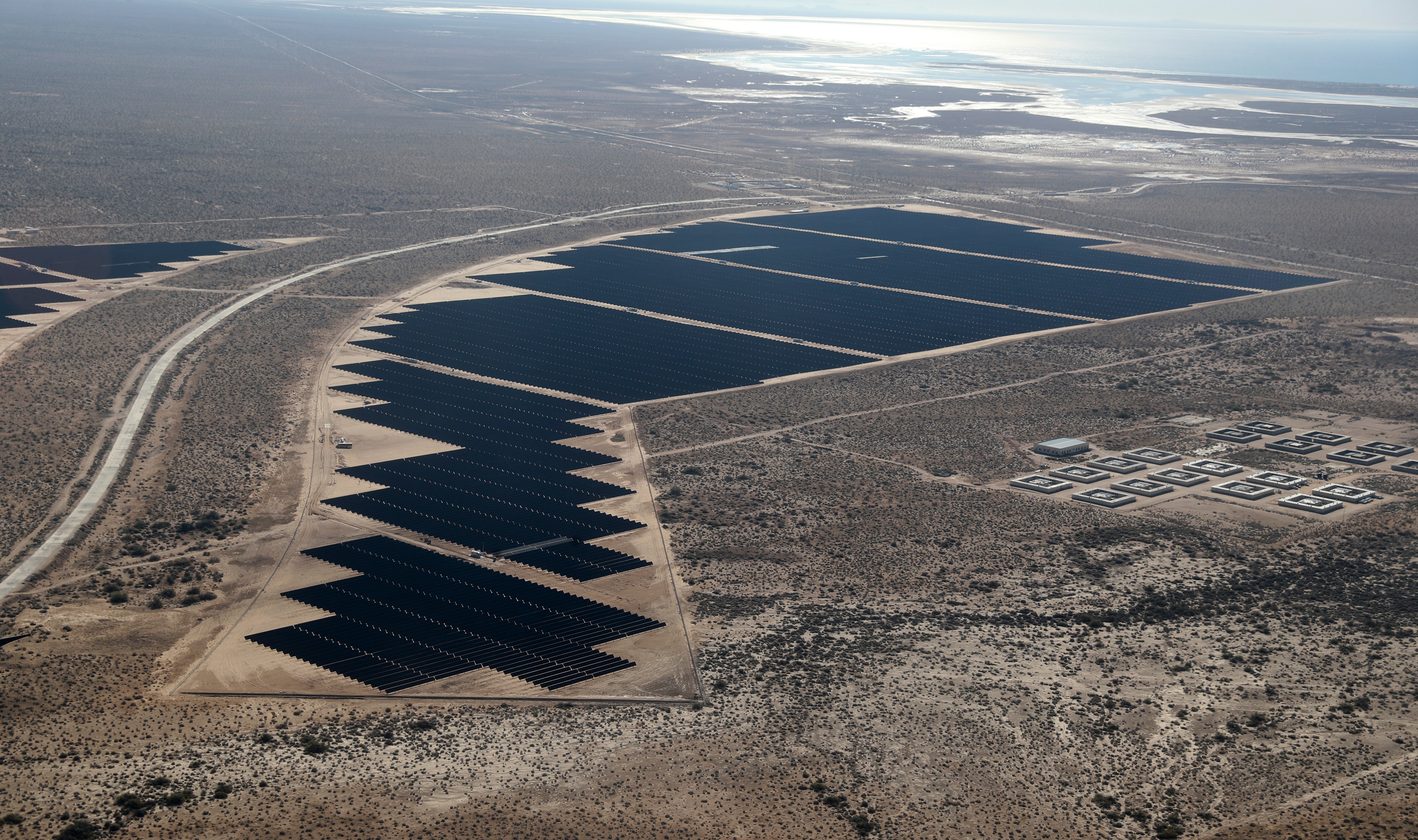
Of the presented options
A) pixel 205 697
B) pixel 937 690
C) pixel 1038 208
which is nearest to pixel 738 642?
pixel 937 690

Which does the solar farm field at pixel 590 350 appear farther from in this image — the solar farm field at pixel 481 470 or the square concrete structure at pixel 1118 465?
the square concrete structure at pixel 1118 465

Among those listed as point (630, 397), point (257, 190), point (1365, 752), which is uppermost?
point (257, 190)

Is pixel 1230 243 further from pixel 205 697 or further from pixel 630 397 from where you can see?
pixel 205 697

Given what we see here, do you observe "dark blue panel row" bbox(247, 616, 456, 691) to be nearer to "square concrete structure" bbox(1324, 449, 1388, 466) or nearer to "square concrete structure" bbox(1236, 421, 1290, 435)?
"square concrete structure" bbox(1324, 449, 1388, 466)

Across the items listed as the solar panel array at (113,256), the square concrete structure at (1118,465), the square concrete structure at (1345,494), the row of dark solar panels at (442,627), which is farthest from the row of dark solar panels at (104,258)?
the square concrete structure at (1345,494)

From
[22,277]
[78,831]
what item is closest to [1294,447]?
[78,831]

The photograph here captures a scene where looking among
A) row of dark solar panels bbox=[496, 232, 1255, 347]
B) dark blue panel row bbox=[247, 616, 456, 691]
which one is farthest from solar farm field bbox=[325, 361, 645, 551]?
row of dark solar panels bbox=[496, 232, 1255, 347]

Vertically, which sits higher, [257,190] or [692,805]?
[257,190]
